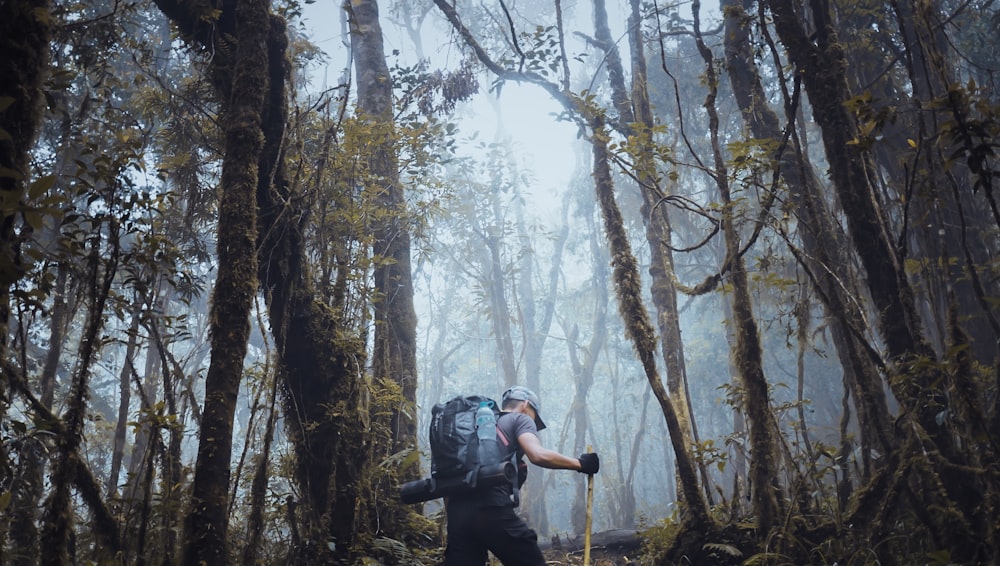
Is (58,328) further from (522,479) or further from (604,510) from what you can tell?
(604,510)

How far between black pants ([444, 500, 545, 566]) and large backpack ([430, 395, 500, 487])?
0.23 m

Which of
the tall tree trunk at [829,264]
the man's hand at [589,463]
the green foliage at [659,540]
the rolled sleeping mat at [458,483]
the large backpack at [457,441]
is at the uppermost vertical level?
the tall tree trunk at [829,264]

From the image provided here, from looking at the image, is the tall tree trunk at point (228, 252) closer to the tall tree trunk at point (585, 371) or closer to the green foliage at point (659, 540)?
the green foliage at point (659, 540)

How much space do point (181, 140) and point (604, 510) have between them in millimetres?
28789

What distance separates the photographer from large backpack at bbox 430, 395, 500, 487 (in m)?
4.68

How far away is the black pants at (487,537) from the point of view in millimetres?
4543

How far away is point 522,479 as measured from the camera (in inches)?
198

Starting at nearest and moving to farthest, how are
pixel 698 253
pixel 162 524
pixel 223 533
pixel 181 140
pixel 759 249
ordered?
pixel 223 533
pixel 162 524
pixel 181 140
pixel 759 249
pixel 698 253

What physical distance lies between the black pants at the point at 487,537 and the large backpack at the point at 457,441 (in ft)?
0.75

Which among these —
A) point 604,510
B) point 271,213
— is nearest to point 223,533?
point 271,213

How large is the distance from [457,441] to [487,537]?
0.70 metres

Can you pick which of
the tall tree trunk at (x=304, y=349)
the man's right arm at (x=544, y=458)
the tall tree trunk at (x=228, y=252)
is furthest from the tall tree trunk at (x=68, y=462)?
the man's right arm at (x=544, y=458)

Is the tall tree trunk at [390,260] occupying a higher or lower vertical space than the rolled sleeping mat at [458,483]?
higher

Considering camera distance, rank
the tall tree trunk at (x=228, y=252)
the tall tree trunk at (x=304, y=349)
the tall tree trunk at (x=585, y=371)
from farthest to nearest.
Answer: the tall tree trunk at (x=585, y=371), the tall tree trunk at (x=304, y=349), the tall tree trunk at (x=228, y=252)
